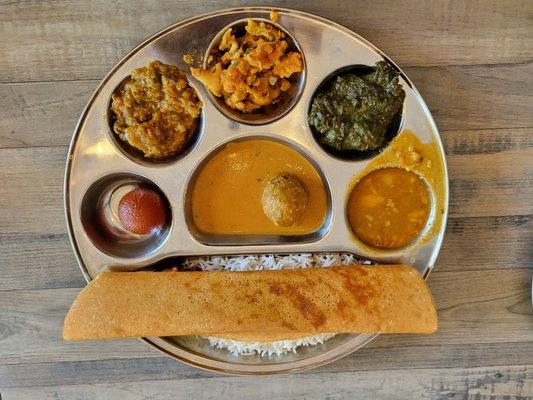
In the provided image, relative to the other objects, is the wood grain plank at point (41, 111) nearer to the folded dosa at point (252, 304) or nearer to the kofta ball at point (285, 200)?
the folded dosa at point (252, 304)

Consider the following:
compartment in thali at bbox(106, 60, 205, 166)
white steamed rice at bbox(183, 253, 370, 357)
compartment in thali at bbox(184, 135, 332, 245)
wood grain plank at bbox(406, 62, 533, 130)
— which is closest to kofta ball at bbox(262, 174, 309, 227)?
compartment in thali at bbox(184, 135, 332, 245)

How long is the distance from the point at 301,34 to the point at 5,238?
5.91 ft

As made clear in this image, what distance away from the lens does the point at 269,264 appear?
2.39 metres

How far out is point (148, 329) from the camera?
2.17m

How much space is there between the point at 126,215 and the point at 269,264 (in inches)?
29.1

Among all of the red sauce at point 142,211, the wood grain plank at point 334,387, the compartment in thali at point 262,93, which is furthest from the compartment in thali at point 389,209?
the red sauce at point 142,211

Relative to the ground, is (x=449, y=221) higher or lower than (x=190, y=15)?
lower

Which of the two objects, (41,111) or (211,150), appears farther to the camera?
(41,111)

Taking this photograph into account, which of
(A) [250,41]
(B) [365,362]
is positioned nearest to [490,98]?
(A) [250,41]

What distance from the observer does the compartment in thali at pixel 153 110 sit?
83.7 inches

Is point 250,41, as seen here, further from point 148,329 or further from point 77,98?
point 148,329

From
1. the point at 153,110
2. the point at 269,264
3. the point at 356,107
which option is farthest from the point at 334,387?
the point at 153,110

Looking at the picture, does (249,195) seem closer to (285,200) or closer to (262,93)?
(285,200)

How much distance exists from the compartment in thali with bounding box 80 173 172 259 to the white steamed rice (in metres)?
0.23
